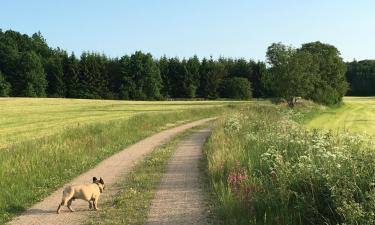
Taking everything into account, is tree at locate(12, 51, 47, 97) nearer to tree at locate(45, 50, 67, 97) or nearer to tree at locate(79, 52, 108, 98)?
tree at locate(45, 50, 67, 97)

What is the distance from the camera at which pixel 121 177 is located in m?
15.3

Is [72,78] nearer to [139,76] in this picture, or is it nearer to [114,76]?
[114,76]

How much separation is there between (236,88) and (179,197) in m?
98.4

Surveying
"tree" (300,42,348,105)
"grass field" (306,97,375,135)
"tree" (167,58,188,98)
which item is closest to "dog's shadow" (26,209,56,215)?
"grass field" (306,97,375,135)

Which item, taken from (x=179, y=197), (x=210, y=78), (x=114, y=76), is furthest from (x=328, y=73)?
(x=179, y=197)

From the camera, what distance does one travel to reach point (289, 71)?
2272 inches

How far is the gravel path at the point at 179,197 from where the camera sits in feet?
32.9

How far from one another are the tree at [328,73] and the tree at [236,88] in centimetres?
2179

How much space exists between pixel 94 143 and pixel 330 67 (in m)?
66.0

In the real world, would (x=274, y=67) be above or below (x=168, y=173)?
above

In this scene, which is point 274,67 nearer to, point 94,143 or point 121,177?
point 94,143

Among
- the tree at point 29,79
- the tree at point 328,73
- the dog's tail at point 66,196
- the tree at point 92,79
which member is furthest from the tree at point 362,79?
the dog's tail at point 66,196

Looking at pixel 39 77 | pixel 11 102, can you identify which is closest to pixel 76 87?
pixel 39 77

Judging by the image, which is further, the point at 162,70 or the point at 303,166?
the point at 162,70
